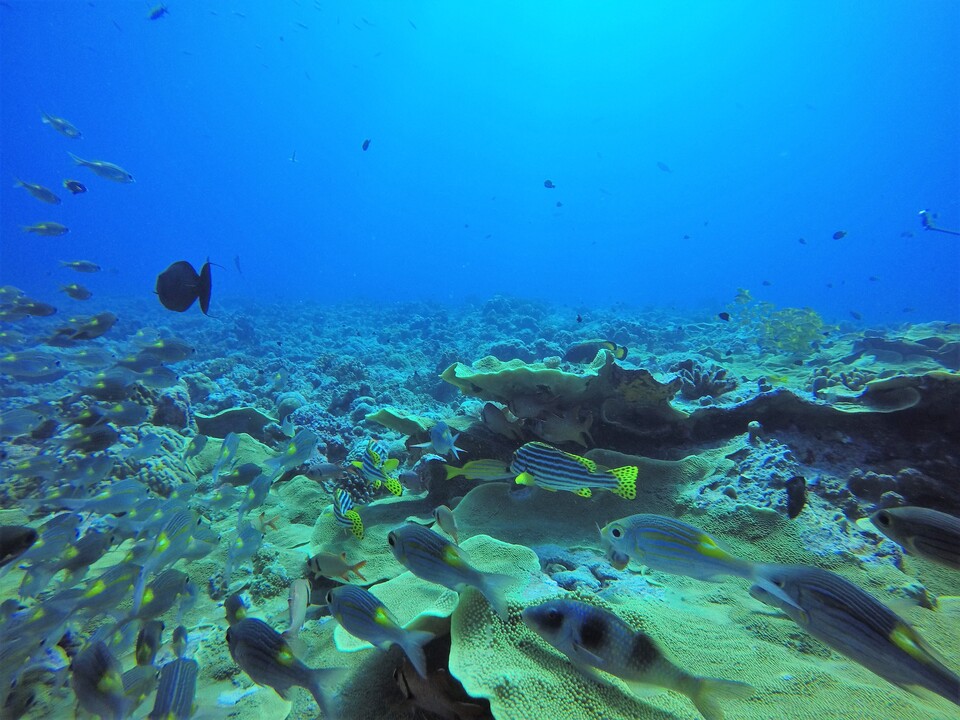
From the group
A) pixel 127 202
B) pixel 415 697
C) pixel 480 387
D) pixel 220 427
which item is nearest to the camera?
pixel 415 697

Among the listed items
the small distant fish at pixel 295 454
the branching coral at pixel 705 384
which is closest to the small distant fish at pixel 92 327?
the small distant fish at pixel 295 454

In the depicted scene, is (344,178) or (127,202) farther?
(344,178)

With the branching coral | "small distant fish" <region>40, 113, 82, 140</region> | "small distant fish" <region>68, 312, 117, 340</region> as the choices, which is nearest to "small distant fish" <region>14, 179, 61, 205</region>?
"small distant fish" <region>40, 113, 82, 140</region>

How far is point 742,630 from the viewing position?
267 centimetres

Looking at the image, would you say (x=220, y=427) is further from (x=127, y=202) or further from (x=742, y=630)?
(x=127, y=202)

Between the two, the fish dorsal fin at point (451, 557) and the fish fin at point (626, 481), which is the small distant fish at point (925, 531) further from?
the fish dorsal fin at point (451, 557)

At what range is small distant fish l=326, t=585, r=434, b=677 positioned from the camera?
205 centimetres

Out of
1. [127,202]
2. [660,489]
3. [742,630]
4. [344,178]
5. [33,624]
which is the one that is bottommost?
[33,624]

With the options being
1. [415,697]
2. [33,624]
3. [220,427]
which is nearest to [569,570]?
[415,697]

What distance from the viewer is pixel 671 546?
207 centimetres

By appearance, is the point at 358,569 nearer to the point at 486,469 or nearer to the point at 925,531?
the point at 486,469

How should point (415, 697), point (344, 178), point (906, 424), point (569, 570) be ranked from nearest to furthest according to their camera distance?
point (415, 697) → point (569, 570) → point (906, 424) → point (344, 178)

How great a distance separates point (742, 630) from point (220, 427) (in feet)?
26.9

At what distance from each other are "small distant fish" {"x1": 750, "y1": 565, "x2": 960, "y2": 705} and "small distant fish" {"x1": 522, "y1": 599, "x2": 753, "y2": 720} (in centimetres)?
38
